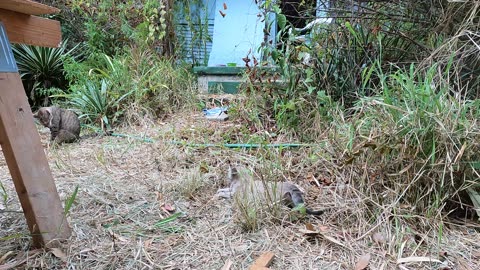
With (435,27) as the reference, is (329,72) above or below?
below

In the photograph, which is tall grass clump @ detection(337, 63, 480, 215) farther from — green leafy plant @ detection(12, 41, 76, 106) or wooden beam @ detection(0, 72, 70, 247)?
green leafy plant @ detection(12, 41, 76, 106)

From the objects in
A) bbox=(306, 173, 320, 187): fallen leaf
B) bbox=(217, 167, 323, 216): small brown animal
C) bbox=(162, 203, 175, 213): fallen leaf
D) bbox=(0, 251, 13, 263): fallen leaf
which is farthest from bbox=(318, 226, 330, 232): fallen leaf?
bbox=(0, 251, 13, 263): fallen leaf

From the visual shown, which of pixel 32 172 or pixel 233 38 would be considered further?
pixel 233 38

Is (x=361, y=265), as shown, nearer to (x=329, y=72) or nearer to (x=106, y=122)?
(x=329, y=72)

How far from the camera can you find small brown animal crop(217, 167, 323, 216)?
1.53m

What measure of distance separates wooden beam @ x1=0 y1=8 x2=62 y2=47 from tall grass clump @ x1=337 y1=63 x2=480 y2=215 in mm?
1318

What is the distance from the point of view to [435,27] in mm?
2326

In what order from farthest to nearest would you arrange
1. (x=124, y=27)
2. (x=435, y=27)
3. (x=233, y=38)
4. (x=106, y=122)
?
(x=233, y=38), (x=124, y=27), (x=106, y=122), (x=435, y=27)

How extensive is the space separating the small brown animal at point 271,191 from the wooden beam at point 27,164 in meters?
0.75

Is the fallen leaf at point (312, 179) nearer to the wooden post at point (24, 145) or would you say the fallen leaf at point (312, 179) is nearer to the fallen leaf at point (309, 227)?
the fallen leaf at point (309, 227)

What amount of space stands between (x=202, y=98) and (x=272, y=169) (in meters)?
1.92

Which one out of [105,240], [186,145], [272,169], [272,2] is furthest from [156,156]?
[272,2]

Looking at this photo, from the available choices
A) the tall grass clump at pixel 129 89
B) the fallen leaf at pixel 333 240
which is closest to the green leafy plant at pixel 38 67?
the tall grass clump at pixel 129 89

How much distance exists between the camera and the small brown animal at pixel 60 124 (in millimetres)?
2756
